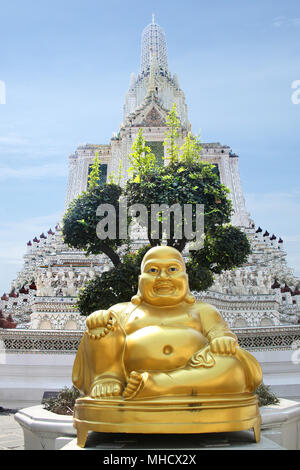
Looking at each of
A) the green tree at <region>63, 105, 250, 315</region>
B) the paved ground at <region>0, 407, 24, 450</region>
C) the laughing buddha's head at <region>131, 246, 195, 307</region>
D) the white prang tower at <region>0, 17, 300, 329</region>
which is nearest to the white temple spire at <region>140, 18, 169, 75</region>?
the white prang tower at <region>0, 17, 300, 329</region>

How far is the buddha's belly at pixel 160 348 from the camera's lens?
304 cm

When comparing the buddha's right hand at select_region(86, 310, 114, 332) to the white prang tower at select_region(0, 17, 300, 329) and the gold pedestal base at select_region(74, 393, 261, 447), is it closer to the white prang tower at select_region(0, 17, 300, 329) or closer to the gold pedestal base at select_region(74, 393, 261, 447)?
the gold pedestal base at select_region(74, 393, 261, 447)

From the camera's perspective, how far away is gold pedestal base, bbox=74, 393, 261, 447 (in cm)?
267

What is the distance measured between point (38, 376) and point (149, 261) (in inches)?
238

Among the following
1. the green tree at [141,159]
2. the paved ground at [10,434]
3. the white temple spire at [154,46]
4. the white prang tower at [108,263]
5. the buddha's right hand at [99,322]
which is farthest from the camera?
the white temple spire at [154,46]

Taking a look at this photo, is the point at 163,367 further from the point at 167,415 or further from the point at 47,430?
the point at 47,430

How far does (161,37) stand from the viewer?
4453cm

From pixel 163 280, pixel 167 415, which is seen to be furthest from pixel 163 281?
pixel 167 415

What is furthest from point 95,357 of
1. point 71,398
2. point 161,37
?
point 161,37

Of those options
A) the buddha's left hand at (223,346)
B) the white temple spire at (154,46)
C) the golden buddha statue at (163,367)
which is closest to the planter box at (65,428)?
the golden buddha statue at (163,367)

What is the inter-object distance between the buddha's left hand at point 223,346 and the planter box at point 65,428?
3.48 ft

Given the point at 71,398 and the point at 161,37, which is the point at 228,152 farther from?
the point at 71,398

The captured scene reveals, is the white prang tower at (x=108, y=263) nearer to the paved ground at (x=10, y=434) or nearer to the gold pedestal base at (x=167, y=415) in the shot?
the paved ground at (x=10, y=434)
